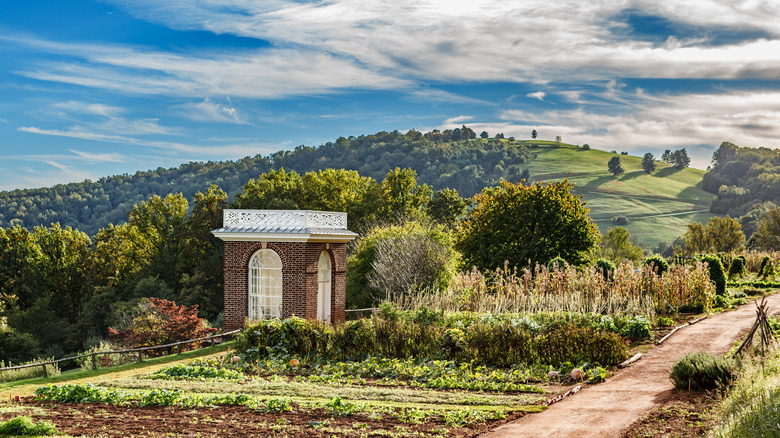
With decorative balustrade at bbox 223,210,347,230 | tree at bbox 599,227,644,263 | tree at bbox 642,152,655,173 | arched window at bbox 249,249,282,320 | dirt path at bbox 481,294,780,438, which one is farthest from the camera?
tree at bbox 642,152,655,173

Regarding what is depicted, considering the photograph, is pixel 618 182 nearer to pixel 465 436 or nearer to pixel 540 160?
pixel 540 160

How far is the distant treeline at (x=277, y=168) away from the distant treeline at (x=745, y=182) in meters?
28.9

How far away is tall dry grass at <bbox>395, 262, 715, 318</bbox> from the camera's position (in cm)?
1703

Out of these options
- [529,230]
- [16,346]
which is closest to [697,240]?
[529,230]

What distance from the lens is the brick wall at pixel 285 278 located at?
19.3 metres

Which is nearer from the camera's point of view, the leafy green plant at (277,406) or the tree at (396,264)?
the leafy green plant at (277,406)

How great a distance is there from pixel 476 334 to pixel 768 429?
22.4ft

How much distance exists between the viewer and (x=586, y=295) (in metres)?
17.5

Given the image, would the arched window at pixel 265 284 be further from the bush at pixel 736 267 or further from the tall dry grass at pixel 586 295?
the bush at pixel 736 267

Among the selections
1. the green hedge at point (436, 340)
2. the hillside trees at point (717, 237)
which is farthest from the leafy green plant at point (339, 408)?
the hillside trees at point (717, 237)

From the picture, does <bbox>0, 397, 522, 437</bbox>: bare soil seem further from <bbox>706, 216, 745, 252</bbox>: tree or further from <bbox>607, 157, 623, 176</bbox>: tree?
<bbox>607, 157, 623, 176</bbox>: tree

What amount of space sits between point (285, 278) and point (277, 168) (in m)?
62.5

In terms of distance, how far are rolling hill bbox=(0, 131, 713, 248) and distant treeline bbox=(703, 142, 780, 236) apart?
2.54m

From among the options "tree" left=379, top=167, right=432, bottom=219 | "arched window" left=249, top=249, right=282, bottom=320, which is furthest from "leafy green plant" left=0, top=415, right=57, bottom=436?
"tree" left=379, top=167, right=432, bottom=219
